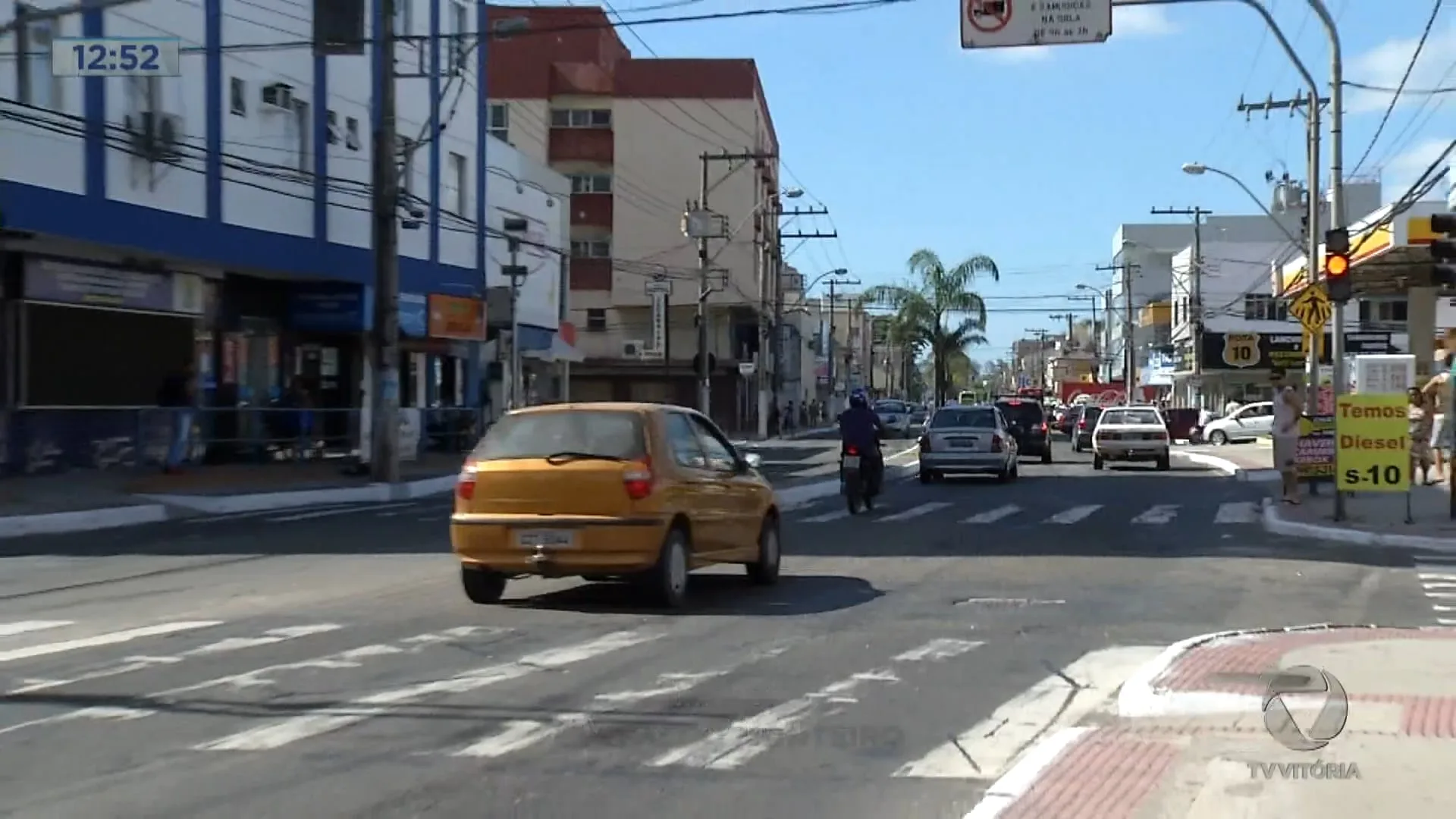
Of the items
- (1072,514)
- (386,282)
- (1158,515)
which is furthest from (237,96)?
(1158,515)

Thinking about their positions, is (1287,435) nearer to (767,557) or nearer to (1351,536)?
(1351,536)

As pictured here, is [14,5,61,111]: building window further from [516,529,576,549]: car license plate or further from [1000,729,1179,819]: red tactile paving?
[1000,729,1179,819]: red tactile paving

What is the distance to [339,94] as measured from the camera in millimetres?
36531

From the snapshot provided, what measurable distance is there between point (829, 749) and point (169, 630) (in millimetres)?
5959

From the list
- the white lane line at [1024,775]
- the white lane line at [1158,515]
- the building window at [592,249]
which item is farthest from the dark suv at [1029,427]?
the white lane line at [1024,775]

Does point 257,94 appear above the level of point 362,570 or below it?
above

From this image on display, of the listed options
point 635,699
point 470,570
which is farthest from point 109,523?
point 635,699

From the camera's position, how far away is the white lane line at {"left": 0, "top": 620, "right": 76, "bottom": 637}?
11.9 metres

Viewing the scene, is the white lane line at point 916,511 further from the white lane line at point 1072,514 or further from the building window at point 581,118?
the building window at point 581,118

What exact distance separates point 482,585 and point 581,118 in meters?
60.7

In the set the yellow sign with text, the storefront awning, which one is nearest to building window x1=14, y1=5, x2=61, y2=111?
the yellow sign with text

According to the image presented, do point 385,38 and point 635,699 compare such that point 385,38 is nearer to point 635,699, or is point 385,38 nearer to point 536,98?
point 635,699

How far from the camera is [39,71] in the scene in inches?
1025

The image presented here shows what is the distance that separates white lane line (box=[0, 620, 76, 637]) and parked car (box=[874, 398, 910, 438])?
5849 cm
